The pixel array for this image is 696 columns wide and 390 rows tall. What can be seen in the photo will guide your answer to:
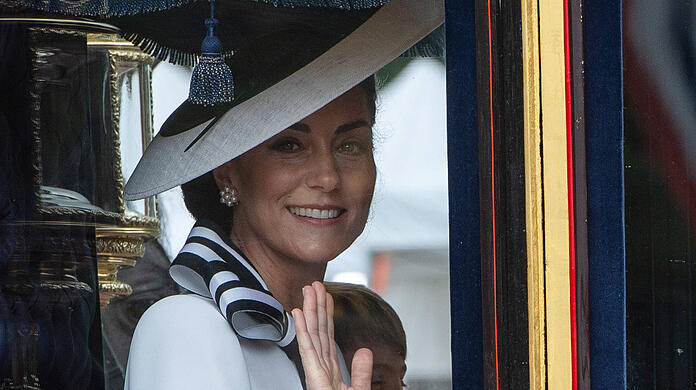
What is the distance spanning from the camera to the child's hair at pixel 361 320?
1761 millimetres

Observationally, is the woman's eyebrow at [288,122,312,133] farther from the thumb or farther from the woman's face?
the thumb

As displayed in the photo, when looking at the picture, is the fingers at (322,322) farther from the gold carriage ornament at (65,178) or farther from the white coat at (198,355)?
the gold carriage ornament at (65,178)

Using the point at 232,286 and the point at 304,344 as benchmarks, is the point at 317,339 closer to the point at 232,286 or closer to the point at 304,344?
the point at 304,344

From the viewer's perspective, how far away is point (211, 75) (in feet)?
5.69

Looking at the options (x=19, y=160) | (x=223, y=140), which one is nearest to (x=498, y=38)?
(x=223, y=140)

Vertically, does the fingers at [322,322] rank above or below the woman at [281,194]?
below

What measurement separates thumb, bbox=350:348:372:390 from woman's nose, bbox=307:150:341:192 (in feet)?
0.87

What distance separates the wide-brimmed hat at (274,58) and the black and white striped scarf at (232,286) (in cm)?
12

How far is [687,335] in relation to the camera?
5.62 feet

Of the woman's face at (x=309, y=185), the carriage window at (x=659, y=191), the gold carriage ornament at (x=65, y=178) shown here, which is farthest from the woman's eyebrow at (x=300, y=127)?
the carriage window at (x=659, y=191)

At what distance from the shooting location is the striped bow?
174 cm

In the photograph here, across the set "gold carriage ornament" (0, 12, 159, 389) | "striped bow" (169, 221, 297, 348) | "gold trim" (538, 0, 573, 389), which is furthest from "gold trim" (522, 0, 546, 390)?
"gold carriage ornament" (0, 12, 159, 389)

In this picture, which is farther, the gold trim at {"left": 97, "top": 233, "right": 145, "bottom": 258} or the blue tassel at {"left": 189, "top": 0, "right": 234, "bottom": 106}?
the gold trim at {"left": 97, "top": 233, "right": 145, "bottom": 258}

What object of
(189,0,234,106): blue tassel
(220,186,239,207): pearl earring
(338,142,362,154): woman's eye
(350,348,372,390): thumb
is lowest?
(350,348,372,390): thumb
